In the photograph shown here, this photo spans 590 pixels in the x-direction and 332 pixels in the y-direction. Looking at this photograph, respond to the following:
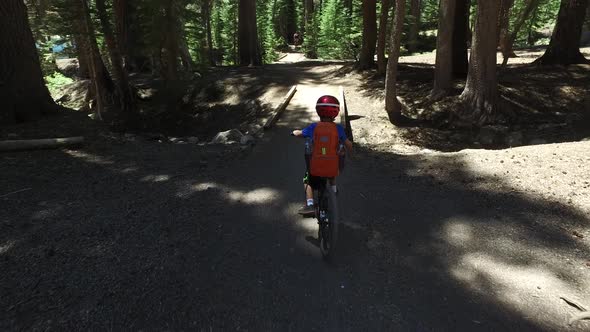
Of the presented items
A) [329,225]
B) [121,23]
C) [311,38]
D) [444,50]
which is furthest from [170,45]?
[311,38]

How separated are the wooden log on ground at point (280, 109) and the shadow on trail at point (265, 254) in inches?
182

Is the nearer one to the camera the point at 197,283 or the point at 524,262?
the point at 197,283

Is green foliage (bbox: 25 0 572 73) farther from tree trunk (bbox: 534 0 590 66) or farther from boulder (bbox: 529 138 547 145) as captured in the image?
boulder (bbox: 529 138 547 145)

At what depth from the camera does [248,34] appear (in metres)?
22.6

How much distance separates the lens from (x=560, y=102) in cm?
1230

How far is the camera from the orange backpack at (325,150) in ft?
14.4

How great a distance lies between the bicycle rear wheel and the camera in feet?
14.1

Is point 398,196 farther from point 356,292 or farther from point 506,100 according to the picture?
point 506,100

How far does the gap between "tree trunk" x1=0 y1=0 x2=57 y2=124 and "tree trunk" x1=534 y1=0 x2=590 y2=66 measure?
19.4m

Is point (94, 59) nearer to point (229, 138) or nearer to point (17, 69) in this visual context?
point (17, 69)

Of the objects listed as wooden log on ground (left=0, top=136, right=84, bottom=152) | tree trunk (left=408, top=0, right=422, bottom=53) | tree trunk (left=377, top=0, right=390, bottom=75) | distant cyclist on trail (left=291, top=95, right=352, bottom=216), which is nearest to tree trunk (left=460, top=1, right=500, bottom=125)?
tree trunk (left=377, top=0, right=390, bottom=75)

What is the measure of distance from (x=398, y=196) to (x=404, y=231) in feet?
4.33

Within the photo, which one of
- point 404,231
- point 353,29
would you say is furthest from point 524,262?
point 353,29

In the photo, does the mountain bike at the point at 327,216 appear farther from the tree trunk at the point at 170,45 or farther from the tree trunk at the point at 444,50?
the tree trunk at the point at 170,45
